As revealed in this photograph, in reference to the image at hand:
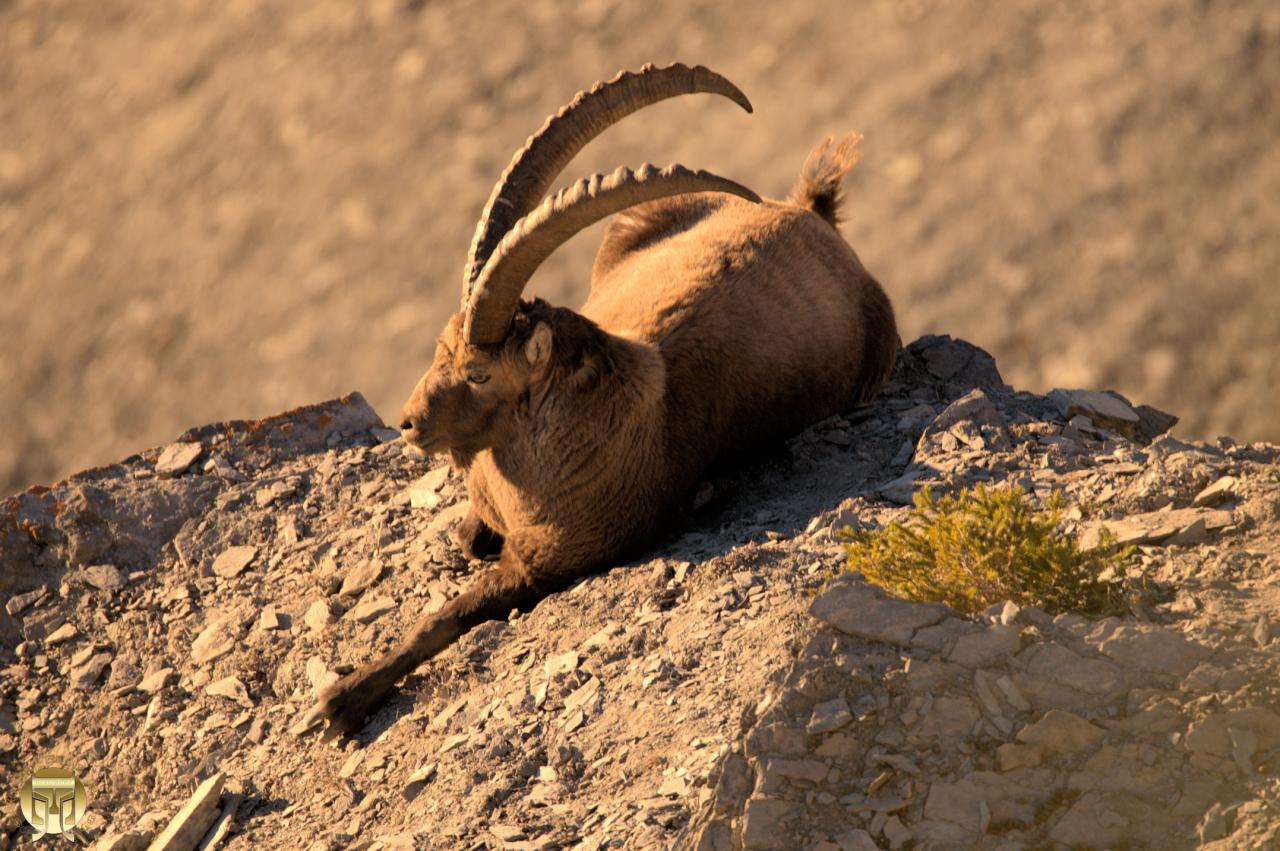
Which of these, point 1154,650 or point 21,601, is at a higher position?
point 21,601

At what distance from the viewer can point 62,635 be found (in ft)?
24.5

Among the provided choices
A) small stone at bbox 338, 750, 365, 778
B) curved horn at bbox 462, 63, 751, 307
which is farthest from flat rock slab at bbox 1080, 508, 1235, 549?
small stone at bbox 338, 750, 365, 778

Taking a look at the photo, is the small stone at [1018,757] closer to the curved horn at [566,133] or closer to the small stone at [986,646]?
the small stone at [986,646]

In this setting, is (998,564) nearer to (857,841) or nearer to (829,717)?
(829,717)

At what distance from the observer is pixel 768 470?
7133 mm

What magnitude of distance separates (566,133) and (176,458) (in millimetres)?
3420

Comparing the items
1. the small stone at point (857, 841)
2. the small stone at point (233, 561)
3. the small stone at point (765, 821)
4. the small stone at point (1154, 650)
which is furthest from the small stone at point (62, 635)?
the small stone at point (1154, 650)

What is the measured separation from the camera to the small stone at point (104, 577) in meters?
7.68

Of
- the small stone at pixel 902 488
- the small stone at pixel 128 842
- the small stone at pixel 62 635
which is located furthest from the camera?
the small stone at pixel 62 635

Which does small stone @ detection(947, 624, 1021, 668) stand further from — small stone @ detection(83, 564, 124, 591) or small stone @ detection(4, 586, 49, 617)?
small stone @ detection(4, 586, 49, 617)

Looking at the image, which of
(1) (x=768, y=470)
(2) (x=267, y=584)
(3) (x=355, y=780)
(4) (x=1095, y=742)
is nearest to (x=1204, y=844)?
(4) (x=1095, y=742)

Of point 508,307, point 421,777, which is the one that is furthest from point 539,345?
point 421,777

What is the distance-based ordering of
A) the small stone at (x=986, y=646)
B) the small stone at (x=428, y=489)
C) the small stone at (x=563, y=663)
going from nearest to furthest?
the small stone at (x=986, y=646) → the small stone at (x=563, y=663) → the small stone at (x=428, y=489)

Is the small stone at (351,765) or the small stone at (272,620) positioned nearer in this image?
the small stone at (351,765)
